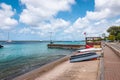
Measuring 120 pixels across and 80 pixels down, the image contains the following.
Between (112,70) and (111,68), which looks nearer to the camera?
(112,70)

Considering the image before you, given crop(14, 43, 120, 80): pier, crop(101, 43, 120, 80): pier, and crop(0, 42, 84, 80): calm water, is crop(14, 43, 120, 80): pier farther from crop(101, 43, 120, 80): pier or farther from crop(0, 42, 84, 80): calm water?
crop(0, 42, 84, 80): calm water

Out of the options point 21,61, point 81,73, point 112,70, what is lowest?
point 21,61

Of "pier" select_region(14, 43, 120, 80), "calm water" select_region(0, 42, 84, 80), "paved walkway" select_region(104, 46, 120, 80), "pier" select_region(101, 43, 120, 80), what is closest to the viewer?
"paved walkway" select_region(104, 46, 120, 80)

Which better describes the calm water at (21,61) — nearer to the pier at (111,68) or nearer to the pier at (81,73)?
the pier at (81,73)

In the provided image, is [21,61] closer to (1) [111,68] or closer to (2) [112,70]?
(1) [111,68]

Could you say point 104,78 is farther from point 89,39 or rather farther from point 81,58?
point 89,39

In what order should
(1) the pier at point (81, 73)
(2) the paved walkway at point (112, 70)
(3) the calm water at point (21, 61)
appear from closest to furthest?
(2) the paved walkway at point (112, 70) → (1) the pier at point (81, 73) → (3) the calm water at point (21, 61)

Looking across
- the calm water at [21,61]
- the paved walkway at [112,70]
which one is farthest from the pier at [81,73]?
the calm water at [21,61]

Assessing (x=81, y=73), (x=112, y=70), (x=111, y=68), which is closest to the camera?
(x=112, y=70)

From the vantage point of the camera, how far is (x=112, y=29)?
127m

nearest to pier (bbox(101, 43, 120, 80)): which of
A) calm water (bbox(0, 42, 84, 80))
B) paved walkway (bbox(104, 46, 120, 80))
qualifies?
paved walkway (bbox(104, 46, 120, 80))

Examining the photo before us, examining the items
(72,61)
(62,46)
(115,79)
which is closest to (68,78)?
(115,79)

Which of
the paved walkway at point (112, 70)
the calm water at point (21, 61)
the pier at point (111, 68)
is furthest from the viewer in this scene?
the calm water at point (21, 61)

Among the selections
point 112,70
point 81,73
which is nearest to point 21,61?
point 81,73
